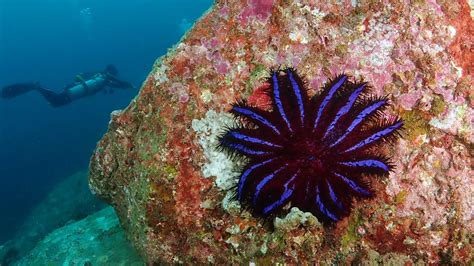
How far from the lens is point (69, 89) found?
20016mm

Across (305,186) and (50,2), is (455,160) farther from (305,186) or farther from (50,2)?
(50,2)

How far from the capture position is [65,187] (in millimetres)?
22547

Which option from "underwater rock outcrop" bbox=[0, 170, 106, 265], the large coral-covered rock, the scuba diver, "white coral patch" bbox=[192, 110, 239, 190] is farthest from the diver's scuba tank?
"white coral patch" bbox=[192, 110, 239, 190]

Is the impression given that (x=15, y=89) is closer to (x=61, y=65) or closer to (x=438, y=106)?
(x=438, y=106)

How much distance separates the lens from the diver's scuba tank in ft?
65.6

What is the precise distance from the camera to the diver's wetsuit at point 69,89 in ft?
63.9

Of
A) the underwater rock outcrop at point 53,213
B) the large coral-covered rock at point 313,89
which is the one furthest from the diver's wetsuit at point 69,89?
the large coral-covered rock at point 313,89

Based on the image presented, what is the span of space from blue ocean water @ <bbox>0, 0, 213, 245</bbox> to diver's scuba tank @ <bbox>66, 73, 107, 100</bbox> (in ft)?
25.7

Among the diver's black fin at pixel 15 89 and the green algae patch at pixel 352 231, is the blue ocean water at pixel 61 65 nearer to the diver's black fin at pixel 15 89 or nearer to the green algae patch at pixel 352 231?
the diver's black fin at pixel 15 89

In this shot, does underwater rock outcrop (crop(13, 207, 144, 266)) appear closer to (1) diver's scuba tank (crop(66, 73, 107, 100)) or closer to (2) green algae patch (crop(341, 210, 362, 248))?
(2) green algae patch (crop(341, 210, 362, 248))

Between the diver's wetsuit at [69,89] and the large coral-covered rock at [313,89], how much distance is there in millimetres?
16947

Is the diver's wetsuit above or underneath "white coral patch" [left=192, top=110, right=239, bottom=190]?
above

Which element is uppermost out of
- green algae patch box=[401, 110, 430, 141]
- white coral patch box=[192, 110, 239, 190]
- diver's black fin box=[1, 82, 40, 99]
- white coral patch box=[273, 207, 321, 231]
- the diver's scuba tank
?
diver's black fin box=[1, 82, 40, 99]

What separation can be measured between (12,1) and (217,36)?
123 m
